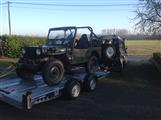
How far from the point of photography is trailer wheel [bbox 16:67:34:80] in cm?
1106

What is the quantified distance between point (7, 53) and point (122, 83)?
16396 millimetres

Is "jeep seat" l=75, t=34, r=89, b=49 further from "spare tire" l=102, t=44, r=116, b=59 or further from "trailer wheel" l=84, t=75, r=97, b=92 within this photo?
"spare tire" l=102, t=44, r=116, b=59

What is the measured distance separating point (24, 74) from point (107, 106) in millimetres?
3296

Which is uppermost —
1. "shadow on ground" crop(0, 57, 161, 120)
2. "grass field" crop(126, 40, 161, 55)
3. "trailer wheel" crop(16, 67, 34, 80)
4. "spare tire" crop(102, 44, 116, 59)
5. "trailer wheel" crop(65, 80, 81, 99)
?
"spare tire" crop(102, 44, 116, 59)

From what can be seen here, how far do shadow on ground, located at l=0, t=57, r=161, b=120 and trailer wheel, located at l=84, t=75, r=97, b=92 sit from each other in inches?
6.7

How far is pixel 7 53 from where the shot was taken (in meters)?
27.3

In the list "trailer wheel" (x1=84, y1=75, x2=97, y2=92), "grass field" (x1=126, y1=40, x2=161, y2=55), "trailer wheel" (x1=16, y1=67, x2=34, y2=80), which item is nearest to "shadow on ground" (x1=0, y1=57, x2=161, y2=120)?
"trailer wheel" (x1=84, y1=75, x2=97, y2=92)

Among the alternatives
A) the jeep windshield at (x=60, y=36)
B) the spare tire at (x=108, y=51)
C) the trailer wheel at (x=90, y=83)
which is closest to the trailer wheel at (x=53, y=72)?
the trailer wheel at (x=90, y=83)

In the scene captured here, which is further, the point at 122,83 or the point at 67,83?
the point at 122,83

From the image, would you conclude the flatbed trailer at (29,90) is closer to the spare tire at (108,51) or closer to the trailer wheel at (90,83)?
the trailer wheel at (90,83)

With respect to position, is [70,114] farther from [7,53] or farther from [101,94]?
[7,53]

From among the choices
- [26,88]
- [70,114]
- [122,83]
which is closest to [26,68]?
[26,88]

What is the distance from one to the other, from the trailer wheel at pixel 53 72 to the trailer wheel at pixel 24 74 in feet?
3.47

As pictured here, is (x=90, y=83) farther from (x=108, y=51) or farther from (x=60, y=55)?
(x=108, y=51)
